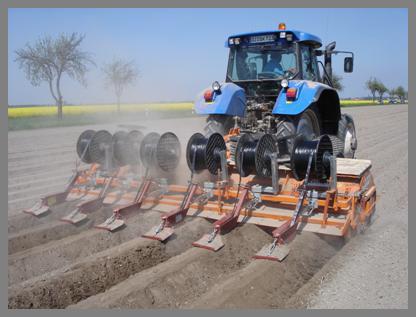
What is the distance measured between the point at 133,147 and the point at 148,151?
487 millimetres

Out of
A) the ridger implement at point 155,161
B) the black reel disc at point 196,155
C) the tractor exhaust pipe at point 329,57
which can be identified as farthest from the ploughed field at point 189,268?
the tractor exhaust pipe at point 329,57

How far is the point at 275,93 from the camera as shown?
21.5 feet

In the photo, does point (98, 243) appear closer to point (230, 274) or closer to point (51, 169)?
point (230, 274)

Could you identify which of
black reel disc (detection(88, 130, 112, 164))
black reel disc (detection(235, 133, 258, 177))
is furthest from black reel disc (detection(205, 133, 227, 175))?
black reel disc (detection(88, 130, 112, 164))

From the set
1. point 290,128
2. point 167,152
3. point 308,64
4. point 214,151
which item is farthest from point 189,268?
point 308,64

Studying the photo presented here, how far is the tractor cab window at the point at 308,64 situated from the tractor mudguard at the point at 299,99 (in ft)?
2.32

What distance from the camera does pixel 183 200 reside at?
5.43 metres

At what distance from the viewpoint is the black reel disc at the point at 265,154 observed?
17.0 ft

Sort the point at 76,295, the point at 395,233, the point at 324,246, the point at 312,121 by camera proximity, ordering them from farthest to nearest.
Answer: the point at 312,121, the point at 395,233, the point at 324,246, the point at 76,295

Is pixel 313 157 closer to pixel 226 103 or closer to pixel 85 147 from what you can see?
pixel 226 103

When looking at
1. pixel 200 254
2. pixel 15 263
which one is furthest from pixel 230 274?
pixel 15 263

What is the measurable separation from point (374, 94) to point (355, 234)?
76548 millimetres

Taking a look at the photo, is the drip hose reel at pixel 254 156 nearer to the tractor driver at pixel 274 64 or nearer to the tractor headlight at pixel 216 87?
the tractor headlight at pixel 216 87

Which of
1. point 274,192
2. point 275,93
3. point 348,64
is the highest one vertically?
point 348,64
